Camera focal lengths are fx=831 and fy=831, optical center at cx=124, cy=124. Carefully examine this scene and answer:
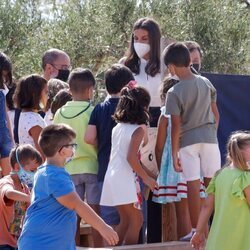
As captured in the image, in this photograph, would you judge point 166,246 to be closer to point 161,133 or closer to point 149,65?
point 161,133

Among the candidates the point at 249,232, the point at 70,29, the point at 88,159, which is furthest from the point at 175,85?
the point at 70,29

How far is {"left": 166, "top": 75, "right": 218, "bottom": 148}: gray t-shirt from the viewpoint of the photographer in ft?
22.3

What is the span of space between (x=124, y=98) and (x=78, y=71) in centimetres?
65

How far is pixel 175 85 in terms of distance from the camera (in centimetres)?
686

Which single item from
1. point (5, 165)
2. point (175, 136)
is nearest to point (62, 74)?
point (5, 165)

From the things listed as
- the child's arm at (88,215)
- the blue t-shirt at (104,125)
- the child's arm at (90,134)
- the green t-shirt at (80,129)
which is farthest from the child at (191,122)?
the child's arm at (88,215)

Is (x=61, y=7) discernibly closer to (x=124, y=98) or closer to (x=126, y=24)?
(x=126, y=24)

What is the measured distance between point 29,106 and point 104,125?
0.70 m

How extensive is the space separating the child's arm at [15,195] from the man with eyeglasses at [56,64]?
207 cm

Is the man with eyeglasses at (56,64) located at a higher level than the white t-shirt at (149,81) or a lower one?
higher

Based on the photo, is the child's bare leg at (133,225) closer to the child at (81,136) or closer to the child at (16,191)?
the child at (81,136)

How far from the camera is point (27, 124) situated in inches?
279

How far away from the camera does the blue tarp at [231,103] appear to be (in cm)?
820

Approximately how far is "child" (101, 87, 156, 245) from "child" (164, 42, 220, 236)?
295mm
